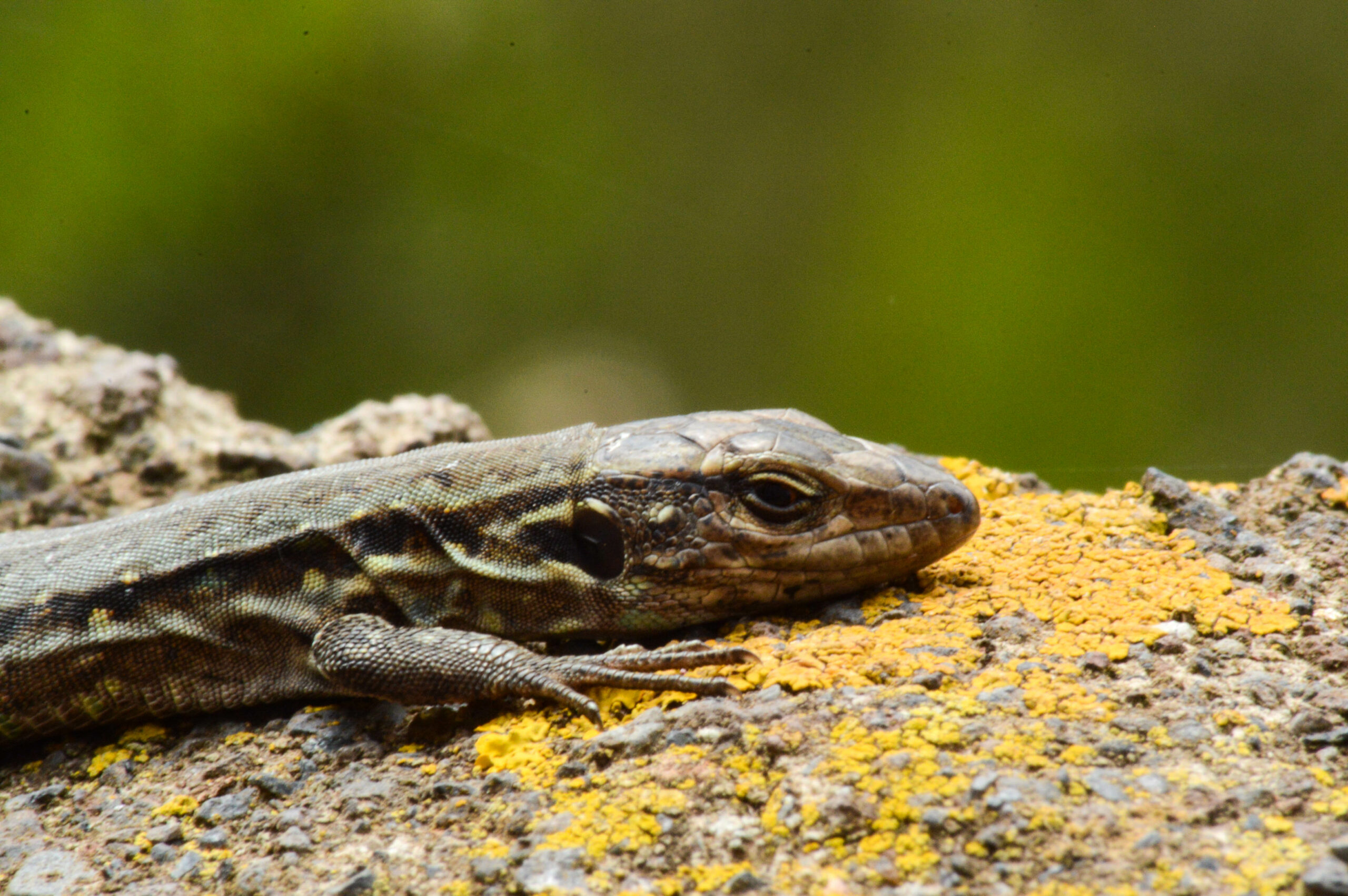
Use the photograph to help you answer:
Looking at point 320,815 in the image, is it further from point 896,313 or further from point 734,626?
point 896,313

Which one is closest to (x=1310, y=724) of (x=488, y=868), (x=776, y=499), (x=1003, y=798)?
(x=1003, y=798)

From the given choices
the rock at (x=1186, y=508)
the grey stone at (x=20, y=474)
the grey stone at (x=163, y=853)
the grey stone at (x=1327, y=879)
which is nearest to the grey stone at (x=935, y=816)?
the grey stone at (x=1327, y=879)

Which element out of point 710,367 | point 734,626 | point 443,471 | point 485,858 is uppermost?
point 710,367

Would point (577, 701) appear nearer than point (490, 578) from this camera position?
Yes

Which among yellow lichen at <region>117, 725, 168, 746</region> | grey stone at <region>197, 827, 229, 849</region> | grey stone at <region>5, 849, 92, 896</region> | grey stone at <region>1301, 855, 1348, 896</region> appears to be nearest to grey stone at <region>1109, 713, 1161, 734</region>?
grey stone at <region>1301, 855, 1348, 896</region>

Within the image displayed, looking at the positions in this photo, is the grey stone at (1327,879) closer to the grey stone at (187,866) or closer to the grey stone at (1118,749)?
the grey stone at (1118,749)

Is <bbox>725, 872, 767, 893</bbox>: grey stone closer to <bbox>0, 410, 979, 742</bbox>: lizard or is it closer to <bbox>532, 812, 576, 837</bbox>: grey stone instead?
<bbox>532, 812, 576, 837</bbox>: grey stone


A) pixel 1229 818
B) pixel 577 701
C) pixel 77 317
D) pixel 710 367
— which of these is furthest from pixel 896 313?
pixel 77 317
